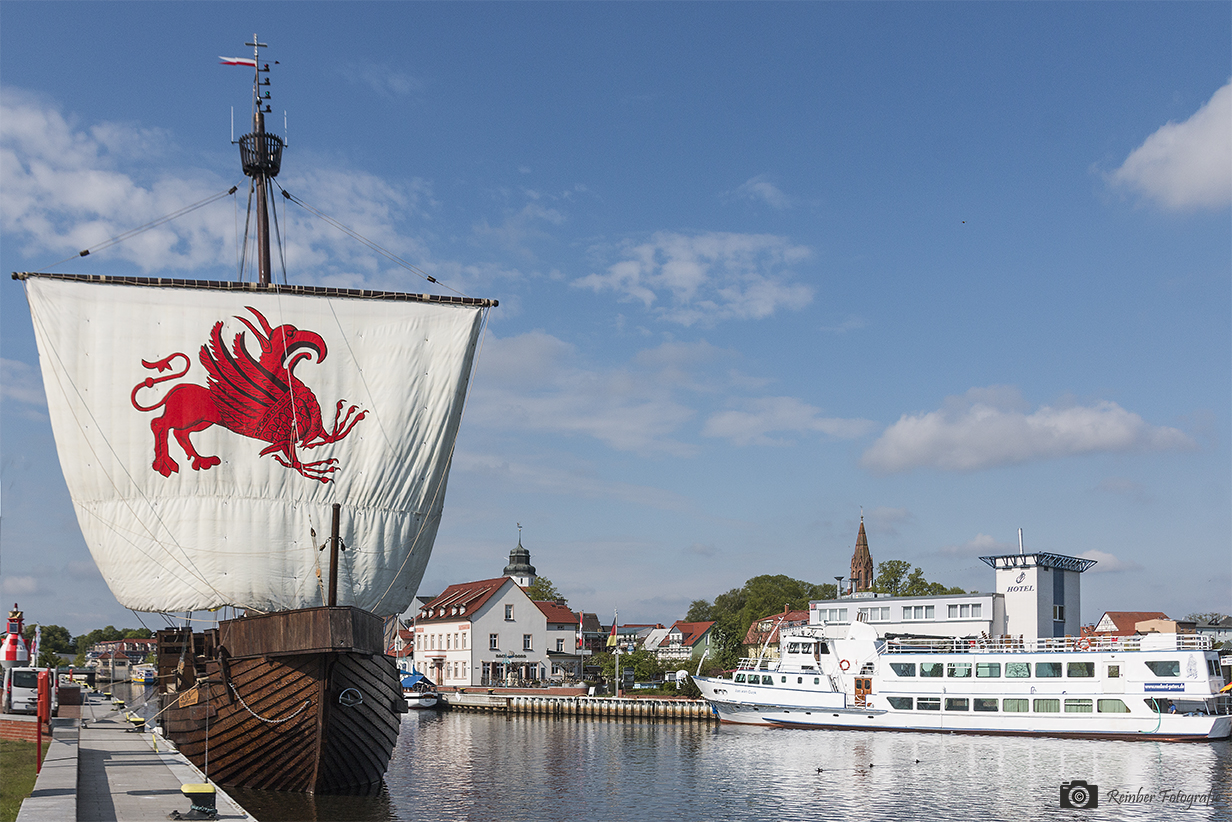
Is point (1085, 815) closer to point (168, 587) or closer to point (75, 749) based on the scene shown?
point (75, 749)

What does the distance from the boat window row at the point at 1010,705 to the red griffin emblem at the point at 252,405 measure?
3282 centimetres

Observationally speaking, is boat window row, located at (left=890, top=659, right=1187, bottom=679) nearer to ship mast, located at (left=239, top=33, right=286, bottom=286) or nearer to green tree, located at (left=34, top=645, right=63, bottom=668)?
ship mast, located at (left=239, top=33, right=286, bottom=286)

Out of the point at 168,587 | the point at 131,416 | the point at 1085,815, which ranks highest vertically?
the point at 131,416

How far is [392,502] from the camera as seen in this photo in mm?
30562

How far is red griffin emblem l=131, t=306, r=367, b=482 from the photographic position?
2947cm

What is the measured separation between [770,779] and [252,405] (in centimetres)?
1928

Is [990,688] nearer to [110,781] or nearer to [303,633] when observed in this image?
[303,633]

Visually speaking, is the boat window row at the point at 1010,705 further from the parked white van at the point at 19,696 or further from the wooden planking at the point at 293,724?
the parked white van at the point at 19,696

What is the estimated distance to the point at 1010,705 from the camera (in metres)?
48.5

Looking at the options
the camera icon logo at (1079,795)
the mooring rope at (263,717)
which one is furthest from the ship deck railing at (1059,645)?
the mooring rope at (263,717)

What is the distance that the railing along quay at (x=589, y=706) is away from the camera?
2263 inches

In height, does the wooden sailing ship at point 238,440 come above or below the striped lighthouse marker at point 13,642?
above

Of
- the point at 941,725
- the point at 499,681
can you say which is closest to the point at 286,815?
the point at 941,725

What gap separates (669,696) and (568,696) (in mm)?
6436
